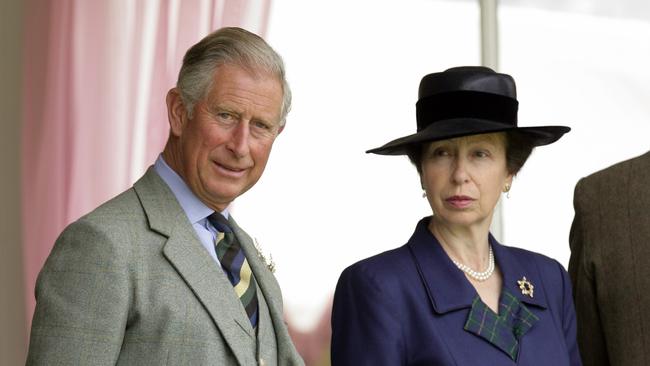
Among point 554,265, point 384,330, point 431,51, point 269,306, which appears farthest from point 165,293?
point 431,51

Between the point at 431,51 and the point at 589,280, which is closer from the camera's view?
the point at 589,280

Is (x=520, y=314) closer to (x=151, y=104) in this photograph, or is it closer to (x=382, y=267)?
(x=382, y=267)

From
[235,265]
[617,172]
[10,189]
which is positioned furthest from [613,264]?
[10,189]

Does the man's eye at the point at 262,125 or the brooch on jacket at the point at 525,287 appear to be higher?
the man's eye at the point at 262,125

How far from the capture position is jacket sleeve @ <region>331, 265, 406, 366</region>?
235 centimetres

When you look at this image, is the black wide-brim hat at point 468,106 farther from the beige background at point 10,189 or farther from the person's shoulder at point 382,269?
the beige background at point 10,189

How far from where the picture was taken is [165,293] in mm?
1949

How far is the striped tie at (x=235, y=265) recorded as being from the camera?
2.16 metres

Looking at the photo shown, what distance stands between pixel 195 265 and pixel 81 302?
0.88ft

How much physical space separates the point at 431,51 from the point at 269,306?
2.34m

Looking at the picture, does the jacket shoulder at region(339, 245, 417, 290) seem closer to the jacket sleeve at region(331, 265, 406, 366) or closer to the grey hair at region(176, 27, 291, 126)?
the jacket sleeve at region(331, 265, 406, 366)

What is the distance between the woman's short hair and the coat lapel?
29.8 inches

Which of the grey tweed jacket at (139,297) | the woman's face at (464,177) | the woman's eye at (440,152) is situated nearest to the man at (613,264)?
the woman's face at (464,177)

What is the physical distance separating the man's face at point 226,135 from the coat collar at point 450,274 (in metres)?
0.59
